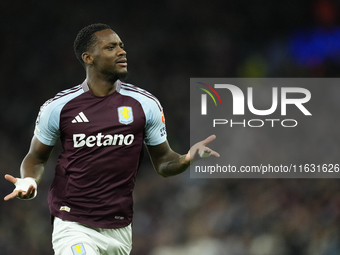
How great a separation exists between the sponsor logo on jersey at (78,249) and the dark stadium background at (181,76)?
4915mm

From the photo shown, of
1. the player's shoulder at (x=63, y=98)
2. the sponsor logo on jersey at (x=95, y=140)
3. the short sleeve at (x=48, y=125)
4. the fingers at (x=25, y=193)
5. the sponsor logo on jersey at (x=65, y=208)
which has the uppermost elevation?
the player's shoulder at (x=63, y=98)

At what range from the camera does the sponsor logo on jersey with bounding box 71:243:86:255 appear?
3846 millimetres

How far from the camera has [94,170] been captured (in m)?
4.04

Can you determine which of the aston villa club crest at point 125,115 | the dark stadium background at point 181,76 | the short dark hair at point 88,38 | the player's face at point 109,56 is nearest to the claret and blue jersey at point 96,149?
the aston villa club crest at point 125,115

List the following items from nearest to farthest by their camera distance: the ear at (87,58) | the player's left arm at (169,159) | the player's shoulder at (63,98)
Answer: the player's left arm at (169,159), the player's shoulder at (63,98), the ear at (87,58)

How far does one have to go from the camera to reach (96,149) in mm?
4074

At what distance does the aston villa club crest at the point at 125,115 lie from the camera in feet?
13.6

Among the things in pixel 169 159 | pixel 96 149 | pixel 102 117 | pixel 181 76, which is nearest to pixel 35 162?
pixel 96 149

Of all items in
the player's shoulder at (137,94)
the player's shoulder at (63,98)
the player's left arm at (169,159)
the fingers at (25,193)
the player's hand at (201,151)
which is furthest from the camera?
the player's shoulder at (137,94)

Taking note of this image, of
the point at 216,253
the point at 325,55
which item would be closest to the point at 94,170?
the point at 216,253

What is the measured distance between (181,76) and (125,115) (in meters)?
6.12

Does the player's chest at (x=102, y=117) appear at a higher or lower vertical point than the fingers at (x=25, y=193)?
higher

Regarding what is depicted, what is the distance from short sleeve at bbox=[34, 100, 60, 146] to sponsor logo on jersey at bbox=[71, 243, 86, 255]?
849 millimetres

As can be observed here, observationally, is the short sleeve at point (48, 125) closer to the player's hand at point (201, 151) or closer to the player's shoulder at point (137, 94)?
the player's shoulder at point (137, 94)
